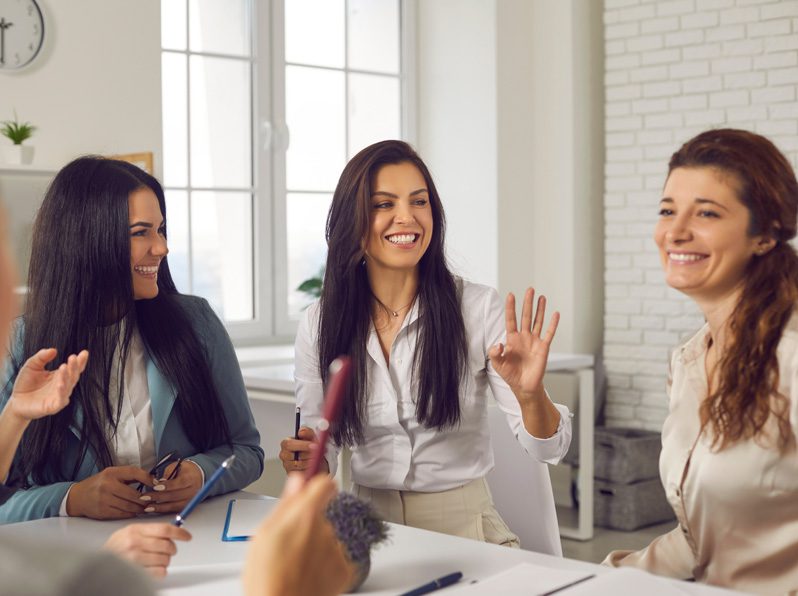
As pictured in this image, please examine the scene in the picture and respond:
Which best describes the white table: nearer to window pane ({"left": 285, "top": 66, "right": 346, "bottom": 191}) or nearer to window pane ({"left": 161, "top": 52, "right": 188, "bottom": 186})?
window pane ({"left": 161, "top": 52, "right": 188, "bottom": 186})

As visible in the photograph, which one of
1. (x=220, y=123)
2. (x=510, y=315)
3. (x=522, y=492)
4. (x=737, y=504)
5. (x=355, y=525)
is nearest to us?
(x=355, y=525)

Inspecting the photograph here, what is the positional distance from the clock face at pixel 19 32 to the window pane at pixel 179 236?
926mm

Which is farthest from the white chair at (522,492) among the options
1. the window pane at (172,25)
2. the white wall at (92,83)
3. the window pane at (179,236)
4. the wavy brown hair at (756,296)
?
the window pane at (172,25)

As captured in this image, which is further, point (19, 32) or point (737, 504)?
point (19, 32)

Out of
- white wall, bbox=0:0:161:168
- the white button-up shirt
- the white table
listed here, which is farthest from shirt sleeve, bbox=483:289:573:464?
white wall, bbox=0:0:161:168

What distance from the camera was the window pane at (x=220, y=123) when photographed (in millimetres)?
4820

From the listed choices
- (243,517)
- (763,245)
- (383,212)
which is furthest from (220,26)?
(763,245)

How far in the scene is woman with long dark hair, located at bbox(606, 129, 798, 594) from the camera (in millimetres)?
1608

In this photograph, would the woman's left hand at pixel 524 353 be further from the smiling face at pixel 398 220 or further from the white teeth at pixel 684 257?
the smiling face at pixel 398 220

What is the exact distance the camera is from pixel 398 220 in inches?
89.0

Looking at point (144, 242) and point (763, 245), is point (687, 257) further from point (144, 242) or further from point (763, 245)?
point (144, 242)

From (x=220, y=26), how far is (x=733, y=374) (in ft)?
12.5

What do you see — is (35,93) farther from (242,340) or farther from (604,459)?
(604,459)

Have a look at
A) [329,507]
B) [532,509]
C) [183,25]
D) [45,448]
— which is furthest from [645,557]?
[183,25]
